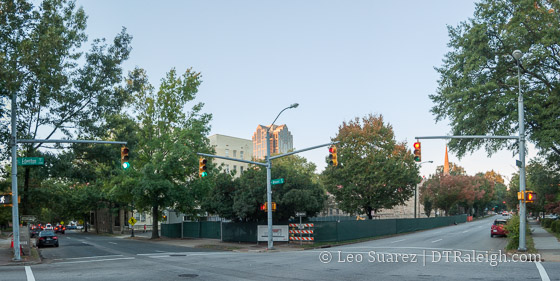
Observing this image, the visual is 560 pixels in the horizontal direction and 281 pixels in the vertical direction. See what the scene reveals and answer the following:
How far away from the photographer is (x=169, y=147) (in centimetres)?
4066

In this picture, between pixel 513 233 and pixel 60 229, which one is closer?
pixel 513 233

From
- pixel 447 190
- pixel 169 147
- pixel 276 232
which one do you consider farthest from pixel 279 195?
pixel 447 190

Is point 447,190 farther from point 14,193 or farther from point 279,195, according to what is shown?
point 14,193

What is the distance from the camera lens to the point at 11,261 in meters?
21.0

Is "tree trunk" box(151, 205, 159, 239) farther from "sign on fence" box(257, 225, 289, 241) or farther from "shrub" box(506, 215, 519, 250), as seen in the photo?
"shrub" box(506, 215, 519, 250)

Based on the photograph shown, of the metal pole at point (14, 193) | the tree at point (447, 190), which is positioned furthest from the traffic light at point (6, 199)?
the tree at point (447, 190)

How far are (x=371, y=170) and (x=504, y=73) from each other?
57.6ft

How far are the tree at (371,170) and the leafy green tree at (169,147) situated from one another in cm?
1441

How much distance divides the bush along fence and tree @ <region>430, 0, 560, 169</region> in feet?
36.5

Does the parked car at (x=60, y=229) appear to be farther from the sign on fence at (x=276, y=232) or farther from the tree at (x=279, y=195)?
the sign on fence at (x=276, y=232)

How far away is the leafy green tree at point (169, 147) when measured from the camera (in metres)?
38.9

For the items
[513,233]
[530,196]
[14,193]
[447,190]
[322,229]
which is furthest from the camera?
[447,190]

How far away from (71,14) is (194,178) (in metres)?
20.6

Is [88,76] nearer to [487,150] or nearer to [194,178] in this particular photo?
[194,178]
